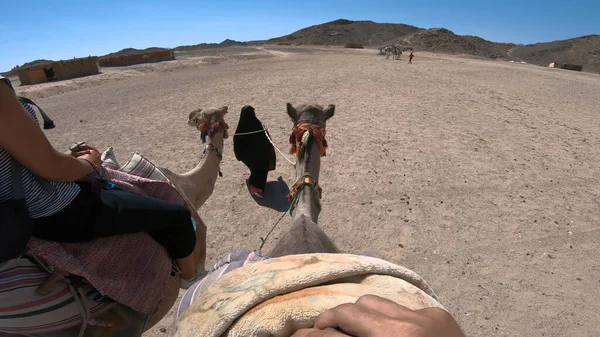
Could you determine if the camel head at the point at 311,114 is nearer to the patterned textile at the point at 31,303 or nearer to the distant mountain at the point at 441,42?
the patterned textile at the point at 31,303

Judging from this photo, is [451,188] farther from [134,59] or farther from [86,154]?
[134,59]

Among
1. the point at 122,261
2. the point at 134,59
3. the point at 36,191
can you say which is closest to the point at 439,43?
the point at 134,59

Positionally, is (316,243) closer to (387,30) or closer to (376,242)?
(376,242)

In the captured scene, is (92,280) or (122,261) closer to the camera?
(92,280)

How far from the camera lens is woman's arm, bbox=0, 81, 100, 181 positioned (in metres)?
1.17

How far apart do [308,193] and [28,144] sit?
171 cm

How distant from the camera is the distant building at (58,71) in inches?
797

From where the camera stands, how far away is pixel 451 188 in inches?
203

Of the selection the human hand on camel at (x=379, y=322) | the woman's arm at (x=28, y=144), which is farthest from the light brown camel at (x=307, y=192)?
the woman's arm at (x=28, y=144)

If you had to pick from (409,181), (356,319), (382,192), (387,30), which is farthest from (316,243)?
(387,30)

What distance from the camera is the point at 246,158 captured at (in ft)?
17.5

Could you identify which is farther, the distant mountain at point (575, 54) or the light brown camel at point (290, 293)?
the distant mountain at point (575, 54)

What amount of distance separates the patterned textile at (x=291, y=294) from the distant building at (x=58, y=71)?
25.0 m

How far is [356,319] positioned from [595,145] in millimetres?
8274
